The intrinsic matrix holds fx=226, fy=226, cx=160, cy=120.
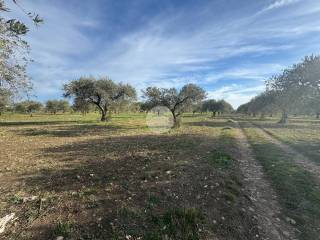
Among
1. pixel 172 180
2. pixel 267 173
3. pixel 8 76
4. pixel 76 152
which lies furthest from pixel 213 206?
pixel 76 152

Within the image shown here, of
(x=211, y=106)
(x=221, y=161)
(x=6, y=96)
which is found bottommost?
(x=221, y=161)

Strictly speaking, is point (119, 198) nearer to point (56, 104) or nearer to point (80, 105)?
point (80, 105)

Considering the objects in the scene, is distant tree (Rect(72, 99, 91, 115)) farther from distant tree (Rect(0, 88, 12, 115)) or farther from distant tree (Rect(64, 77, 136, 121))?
distant tree (Rect(0, 88, 12, 115))

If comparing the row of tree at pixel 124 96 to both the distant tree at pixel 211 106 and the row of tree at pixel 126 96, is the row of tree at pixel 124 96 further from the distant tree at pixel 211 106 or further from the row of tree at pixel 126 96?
the distant tree at pixel 211 106

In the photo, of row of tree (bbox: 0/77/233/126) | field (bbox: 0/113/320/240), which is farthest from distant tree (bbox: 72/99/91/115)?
field (bbox: 0/113/320/240)

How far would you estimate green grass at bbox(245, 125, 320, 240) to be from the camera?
650 centimetres

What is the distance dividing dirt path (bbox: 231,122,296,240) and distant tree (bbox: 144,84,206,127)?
32.6 meters

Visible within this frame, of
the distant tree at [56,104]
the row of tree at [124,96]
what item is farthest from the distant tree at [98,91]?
the distant tree at [56,104]

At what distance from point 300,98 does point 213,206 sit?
28.0 metres

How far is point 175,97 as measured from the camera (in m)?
44.8

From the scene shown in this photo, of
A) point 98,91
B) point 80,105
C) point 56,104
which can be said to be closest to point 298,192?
point 98,91

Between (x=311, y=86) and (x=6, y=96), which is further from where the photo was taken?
(x=311, y=86)

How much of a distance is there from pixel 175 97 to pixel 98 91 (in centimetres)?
1643

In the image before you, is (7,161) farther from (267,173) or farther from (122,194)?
(267,173)
